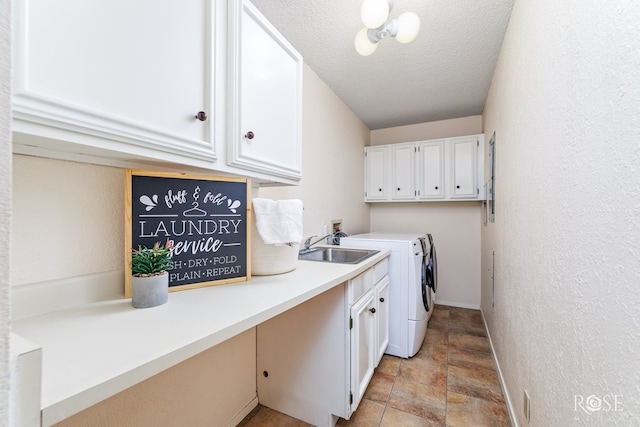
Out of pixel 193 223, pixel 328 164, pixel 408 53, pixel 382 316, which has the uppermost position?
pixel 408 53

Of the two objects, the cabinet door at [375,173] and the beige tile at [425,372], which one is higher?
the cabinet door at [375,173]

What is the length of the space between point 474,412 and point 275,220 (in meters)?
1.57

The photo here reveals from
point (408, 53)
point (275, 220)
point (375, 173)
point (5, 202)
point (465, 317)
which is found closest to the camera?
point (5, 202)

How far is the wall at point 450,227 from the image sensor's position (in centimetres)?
330

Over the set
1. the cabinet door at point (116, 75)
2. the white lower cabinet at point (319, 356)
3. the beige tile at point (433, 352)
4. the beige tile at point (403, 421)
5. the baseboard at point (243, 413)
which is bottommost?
the beige tile at point (433, 352)

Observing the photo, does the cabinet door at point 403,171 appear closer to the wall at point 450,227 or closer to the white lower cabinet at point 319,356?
the wall at point 450,227

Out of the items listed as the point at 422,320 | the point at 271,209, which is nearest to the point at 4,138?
the point at 271,209

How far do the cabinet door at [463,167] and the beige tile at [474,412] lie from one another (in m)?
2.05

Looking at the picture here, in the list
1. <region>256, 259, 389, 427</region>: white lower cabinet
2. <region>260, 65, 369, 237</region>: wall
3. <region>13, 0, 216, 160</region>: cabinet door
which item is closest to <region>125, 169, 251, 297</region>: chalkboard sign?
<region>13, 0, 216, 160</region>: cabinet door

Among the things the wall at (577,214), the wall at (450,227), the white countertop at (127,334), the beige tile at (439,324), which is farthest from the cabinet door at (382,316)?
the wall at (450,227)

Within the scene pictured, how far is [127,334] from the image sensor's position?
626mm

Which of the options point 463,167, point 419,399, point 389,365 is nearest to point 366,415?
point 419,399

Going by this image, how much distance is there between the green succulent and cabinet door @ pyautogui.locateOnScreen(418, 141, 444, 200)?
2.96 metres

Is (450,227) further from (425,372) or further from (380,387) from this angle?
(380,387)
